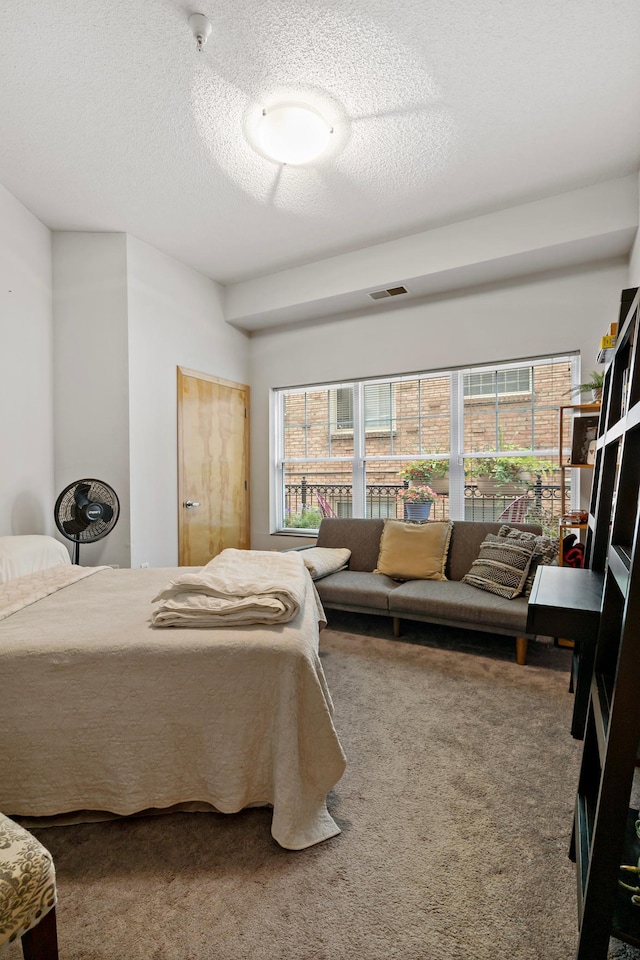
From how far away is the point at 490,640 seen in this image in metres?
3.24

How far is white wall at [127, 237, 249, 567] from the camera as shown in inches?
145

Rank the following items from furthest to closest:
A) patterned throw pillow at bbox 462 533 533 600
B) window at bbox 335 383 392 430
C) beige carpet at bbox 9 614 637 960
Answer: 1. window at bbox 335 383 392 430
2. patterned throw pillow at bbox 462 533 533 600
3. beige carpet at bbox 9 614 637 960

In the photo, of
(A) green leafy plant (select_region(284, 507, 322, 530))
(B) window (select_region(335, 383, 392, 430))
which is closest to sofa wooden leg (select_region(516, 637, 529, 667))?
(B) window (select_region(335, 383, 392, 430))

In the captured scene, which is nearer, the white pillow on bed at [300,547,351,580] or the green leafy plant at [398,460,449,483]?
the white pillow on bed at [300,547,351,580]

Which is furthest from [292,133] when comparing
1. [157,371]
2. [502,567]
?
[502,567]

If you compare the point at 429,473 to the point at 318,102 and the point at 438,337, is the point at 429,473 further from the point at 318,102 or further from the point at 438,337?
the point at 318,102

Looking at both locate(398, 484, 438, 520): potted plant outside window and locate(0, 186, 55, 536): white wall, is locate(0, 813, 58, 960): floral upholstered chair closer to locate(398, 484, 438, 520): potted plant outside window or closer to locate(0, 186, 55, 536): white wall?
locate(0, 186, 55, 536): white wall

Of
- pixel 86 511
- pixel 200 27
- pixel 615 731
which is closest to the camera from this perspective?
pixel 615 731

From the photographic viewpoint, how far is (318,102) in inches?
92.5

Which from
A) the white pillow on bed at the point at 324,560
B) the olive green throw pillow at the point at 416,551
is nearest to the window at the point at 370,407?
the olive green throw pillow at the point at 416,551

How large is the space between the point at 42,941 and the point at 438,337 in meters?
4.27

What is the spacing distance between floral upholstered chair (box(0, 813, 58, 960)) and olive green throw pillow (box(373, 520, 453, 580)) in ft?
9.67

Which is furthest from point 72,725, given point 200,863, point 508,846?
point 508,846

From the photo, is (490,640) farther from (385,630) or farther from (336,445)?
(336,445)
